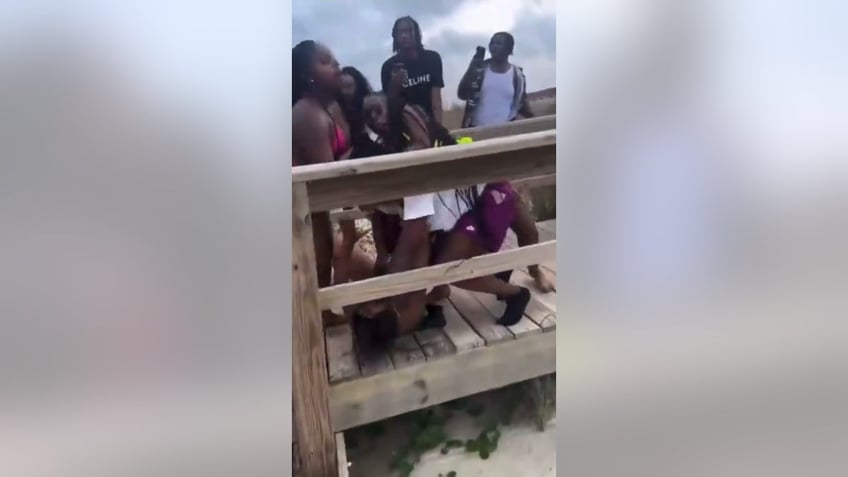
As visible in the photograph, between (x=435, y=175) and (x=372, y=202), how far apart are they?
0.26 ft

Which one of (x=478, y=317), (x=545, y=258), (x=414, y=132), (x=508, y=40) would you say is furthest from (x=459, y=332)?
(x=508, y=40)

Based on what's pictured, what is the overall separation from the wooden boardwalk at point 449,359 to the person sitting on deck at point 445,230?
13 millimetres

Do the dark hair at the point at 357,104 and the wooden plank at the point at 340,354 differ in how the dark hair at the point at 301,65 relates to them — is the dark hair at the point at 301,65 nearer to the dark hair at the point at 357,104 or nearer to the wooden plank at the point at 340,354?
the dark hair at the point at 357,104

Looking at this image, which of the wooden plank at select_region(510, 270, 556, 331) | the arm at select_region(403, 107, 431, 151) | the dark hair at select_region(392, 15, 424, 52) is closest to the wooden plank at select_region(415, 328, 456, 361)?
the wooden plank at select_region(510, 270, 556, 331)

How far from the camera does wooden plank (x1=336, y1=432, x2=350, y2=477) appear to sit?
770mm

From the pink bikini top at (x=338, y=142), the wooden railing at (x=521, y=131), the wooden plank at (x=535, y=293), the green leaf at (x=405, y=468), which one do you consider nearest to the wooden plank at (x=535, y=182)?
the wooden railing at (x=521, y=131)

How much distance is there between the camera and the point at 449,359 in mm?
804
